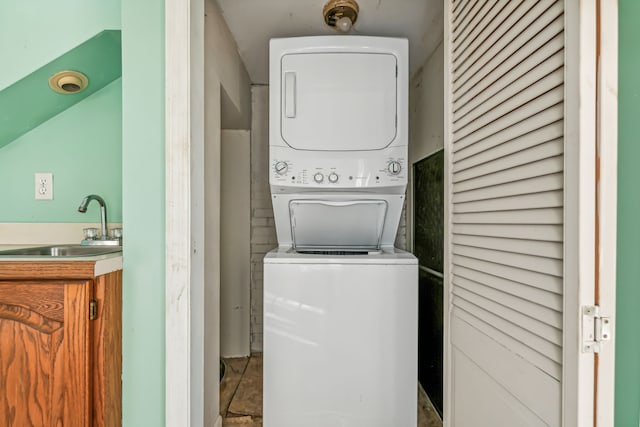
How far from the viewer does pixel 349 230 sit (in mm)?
2238

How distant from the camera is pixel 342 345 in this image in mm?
1738

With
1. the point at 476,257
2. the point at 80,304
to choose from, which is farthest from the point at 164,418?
the point at 476,257

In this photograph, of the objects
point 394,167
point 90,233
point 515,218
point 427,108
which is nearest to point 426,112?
point 427,108

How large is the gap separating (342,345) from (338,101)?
51.9 inches

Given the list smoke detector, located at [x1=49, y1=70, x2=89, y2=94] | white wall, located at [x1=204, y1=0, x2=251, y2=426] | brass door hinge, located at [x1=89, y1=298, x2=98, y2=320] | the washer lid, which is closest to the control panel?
the washer lid

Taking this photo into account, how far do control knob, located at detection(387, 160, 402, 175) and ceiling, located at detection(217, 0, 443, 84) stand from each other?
84 centimetres

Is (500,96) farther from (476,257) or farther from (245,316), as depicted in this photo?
(245,316)

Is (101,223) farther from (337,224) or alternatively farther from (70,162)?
(337,224)

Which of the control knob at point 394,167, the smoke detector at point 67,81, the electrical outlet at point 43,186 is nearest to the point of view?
the smoke detector at point 67,81

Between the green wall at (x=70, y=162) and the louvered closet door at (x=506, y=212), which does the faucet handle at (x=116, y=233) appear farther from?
the louvered closet door at (x=506, y=212)

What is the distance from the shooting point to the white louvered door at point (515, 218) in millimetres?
778

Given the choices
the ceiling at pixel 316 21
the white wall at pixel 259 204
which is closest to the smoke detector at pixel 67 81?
the ceiling at pixel 316 21

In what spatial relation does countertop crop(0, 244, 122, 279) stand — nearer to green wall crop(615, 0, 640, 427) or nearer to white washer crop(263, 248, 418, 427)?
white washer crop(263, 248, 418, 427)

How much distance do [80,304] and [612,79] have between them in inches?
60.5
